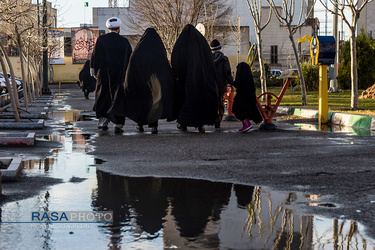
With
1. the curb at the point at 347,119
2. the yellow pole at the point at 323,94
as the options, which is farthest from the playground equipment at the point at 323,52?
the curb at the point at 347,119

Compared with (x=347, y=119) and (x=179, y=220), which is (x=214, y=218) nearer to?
(x=179, y=220)

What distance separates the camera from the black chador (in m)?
14.5

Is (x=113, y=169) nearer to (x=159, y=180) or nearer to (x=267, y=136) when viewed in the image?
(x=159, y=180)

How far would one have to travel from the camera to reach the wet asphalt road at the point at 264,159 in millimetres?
6560

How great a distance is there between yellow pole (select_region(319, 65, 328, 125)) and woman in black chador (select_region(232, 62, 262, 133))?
86.8 inches

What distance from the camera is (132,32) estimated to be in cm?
8019

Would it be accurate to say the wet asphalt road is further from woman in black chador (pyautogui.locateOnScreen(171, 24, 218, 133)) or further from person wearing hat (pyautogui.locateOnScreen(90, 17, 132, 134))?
person wearing hat (pyautogui.locateOnScreen(90, 17, 132, 134))

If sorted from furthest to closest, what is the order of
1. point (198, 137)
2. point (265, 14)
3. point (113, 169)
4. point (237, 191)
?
point (265, 14) → point (198, 137) → point (113, 169) → point (237, 191)

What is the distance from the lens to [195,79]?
13586 millimetres

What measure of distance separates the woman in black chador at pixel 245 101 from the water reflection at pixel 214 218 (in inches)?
246

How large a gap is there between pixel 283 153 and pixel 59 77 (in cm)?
7534

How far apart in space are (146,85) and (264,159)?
4.97m

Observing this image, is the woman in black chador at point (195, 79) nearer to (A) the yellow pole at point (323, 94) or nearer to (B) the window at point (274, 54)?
(A) the yellow pole at point (323, 94)

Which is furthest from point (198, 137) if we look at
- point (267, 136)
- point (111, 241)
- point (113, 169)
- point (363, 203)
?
point (111, 241)
